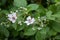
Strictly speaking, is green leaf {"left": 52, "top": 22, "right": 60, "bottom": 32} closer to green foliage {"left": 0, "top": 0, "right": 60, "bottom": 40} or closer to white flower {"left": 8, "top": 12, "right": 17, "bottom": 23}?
green foliage {"left": 0, "top": 0, "right": 60, "bottom": 40}

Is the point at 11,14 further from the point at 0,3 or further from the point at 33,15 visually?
the point at 0,3

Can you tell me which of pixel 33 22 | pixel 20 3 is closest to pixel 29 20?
pixel 33 22

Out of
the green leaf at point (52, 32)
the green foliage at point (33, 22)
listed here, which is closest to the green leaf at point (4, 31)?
the green foliage at point (33, 22)

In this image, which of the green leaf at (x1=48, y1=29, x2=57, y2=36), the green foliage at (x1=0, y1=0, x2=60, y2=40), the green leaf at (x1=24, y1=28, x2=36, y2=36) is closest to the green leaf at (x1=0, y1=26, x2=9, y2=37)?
the green foliage at (x1=0, y1=0, x2=60, y2=40)

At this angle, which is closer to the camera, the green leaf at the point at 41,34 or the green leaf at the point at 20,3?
the green leaf at the point at 41,34

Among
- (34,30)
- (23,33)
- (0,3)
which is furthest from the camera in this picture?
(0,3)

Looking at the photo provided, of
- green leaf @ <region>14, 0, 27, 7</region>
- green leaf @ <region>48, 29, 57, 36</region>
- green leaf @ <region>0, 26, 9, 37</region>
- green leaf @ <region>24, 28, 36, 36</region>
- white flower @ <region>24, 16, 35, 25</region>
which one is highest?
green leaf @ <region>14, 0, 27, 7</region>

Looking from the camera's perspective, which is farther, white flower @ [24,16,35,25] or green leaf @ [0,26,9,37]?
green leaf @ [0,26,9,37]

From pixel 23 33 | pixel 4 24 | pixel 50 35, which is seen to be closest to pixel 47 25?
pixel 50 35

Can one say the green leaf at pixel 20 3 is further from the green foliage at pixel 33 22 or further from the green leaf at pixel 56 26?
the green leaf at pixel 56 26

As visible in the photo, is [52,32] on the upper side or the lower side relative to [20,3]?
lower

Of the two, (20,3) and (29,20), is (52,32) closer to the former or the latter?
(29,20)
